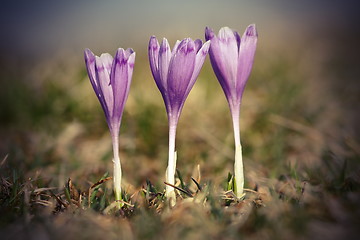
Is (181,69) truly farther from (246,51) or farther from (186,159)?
(186,159)

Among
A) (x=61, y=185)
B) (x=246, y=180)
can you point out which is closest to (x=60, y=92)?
(x=61, y=185)

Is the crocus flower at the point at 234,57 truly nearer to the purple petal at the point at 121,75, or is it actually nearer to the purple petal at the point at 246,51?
the purple petal at the point at 246,51

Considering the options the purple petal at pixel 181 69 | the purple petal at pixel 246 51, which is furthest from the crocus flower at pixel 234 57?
the purple petal at pixel 181 69

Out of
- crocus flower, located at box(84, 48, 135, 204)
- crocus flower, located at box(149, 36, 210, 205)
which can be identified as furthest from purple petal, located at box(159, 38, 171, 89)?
crocus flower, located at box(84, 48, 135, 204)

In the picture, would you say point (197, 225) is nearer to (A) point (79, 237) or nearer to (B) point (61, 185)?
(A) point (79, 237)

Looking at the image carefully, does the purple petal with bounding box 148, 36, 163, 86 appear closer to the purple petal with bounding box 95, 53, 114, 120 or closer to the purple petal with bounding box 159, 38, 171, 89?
the purple petal with bounding box 159, 38, 171, 89

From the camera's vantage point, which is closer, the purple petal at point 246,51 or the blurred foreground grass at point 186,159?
the blurred foreground grass at point 186,159

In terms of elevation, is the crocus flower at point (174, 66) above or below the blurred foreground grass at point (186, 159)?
above

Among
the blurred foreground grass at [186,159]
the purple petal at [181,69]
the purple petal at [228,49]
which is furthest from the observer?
the purple petal at [228,49]

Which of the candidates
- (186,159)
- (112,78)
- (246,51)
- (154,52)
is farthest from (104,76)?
(186,159)
